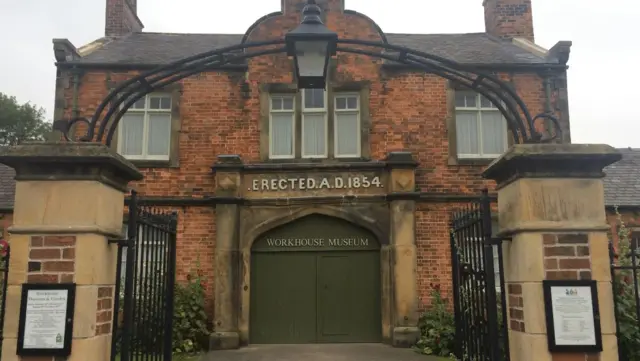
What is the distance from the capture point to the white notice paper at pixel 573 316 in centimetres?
389

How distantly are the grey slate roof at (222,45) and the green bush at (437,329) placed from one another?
5538mm

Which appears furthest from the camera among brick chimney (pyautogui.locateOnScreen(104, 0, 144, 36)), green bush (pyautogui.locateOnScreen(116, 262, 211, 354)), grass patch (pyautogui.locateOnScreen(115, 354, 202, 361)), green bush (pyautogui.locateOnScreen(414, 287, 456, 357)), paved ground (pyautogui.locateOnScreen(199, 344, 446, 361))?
brick chimney (pyautogui.locateOnScreen(104, 0, 144, 36))

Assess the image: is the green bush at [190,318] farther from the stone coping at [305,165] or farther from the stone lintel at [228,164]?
the stone coping at [305,165]

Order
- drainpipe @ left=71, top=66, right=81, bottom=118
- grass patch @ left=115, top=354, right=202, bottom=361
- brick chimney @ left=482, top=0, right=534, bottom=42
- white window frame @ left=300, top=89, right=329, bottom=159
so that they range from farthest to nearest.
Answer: brick chimney @ left=482, top=0, right=534, bottom=42, white window frame @ left=300, top=89, right=329, bottom=159, drainpipe @ left=71, top=66, right=81, bottom=118, grass patch @ left=115, top=354, right=202, bottom=361

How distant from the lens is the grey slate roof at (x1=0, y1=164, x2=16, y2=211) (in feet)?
41.7

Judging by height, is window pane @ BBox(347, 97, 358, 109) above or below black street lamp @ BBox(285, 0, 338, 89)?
above

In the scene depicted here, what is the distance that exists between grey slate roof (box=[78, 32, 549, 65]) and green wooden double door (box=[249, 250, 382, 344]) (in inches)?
207

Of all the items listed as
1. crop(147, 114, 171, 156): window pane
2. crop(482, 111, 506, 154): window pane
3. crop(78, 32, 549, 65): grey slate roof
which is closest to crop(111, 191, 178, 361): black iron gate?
crop(147, 114, 171, 156): window pane

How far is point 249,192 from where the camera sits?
1166 cm

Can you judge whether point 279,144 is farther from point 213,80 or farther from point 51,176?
point 51,176

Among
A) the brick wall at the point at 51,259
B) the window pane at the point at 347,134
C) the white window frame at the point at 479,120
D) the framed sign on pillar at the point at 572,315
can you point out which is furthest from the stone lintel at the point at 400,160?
the brick wall at the point at 51,259

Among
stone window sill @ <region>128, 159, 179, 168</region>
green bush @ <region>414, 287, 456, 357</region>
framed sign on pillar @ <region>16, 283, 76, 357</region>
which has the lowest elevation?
green bush @ <region>414, 287, 456, 357</region>

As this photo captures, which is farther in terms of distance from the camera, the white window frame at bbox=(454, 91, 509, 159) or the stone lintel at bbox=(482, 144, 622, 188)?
the white window frame at bbox=(454, 91, 509, 159)

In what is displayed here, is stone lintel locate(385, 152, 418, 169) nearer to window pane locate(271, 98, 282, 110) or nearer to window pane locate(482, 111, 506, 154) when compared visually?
window pane locate(482, 111, 506, 154)
